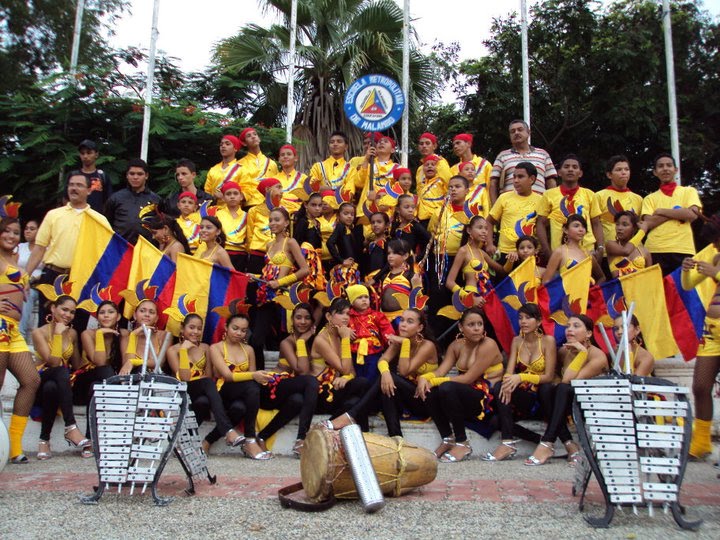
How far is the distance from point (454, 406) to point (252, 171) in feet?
14.6

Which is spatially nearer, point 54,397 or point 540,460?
point 540,460

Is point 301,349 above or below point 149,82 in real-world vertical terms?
below

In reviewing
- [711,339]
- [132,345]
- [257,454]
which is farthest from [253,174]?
[711,339]

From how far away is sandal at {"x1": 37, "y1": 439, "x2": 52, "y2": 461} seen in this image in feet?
20.4

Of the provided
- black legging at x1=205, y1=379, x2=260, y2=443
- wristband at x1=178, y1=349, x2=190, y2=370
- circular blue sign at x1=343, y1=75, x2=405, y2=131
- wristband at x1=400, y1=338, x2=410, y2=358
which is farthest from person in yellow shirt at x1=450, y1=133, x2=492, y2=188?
wristband at x1=178, y1=349, x2=190, y2=370

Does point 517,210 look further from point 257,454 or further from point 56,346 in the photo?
point 56,346

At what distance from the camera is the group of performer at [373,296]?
6.22 m

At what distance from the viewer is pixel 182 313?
291 inches

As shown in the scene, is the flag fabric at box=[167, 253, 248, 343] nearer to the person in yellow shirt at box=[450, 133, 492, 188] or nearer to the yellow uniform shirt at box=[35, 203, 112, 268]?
the yellow uniform shirt at box=[35, 203, 112, 268]

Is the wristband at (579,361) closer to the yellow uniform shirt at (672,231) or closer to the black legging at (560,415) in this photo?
the black legging at (560,415)

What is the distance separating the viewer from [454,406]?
20.4 ft

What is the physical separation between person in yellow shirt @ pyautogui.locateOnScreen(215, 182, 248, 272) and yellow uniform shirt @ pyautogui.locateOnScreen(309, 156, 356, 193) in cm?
120

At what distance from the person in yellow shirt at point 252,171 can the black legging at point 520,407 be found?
411 cm

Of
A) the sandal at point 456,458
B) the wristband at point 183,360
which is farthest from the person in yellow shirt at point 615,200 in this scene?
the wristband at point 183,360
